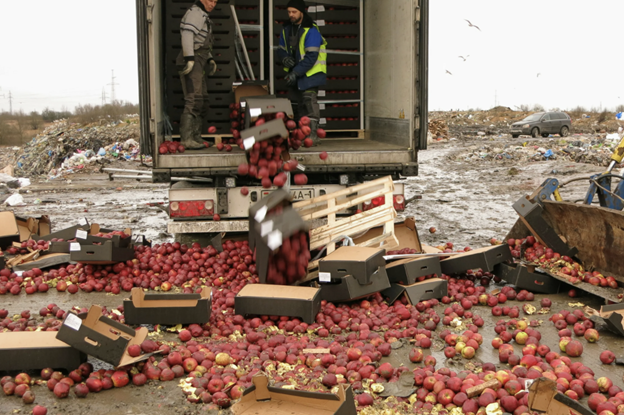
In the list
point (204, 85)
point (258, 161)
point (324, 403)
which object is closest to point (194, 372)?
point (324, 403)

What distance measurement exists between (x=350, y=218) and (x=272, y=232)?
1182 millimetres

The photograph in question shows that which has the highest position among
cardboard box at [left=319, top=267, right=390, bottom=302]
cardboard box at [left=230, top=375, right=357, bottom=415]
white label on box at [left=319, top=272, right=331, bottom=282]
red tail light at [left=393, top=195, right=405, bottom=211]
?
red tail light at [left=393, top=195, right=405, bottom=211]

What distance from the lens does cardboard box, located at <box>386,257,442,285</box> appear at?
5.63m

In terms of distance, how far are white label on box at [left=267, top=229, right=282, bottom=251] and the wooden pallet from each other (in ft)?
2.52

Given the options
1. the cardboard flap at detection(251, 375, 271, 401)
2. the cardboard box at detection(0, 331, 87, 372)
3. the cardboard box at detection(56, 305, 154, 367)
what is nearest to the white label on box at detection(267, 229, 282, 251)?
the cardboard box at detection(56, 305, 154, 367)

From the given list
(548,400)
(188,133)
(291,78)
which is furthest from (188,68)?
(548,400)

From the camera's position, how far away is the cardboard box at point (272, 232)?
5.49 metres

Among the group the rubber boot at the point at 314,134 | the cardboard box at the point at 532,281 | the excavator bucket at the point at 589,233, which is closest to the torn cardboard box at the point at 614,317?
the excavator bucket at the point at 589,233

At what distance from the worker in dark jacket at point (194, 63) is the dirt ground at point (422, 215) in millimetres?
1060

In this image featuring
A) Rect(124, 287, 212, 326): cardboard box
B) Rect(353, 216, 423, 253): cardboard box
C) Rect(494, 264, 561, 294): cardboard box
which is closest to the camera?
Rect(124, 287, 212, 326): cardboard box

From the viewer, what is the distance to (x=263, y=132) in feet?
20.1

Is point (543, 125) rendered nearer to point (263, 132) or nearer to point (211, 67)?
point (211, 67)

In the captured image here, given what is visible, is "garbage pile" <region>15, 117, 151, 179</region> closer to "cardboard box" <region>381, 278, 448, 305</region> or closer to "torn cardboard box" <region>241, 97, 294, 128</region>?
"torn cardboard box" <region>241, 97, 294, 128</region>

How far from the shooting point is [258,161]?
6.37 meters
